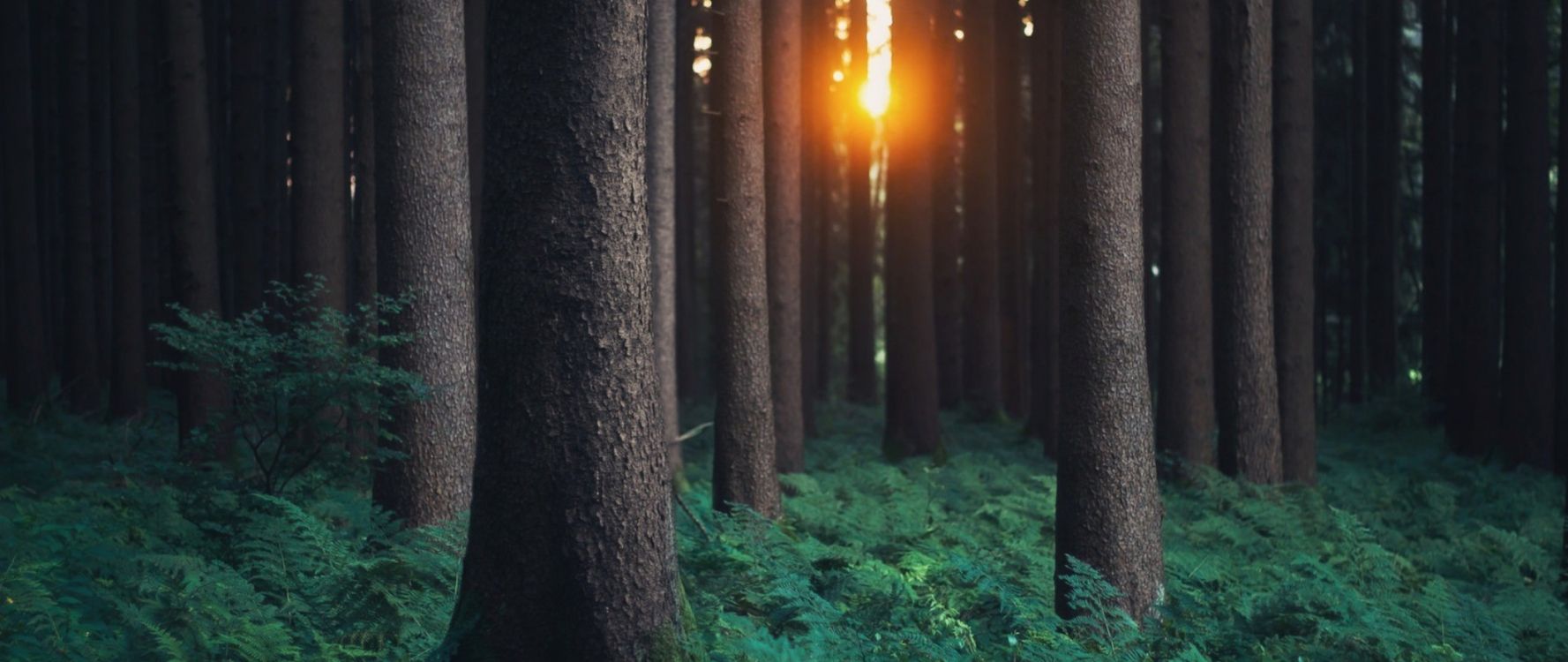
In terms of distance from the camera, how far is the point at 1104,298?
6355 millimetres

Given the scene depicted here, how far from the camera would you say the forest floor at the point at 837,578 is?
17.4ft

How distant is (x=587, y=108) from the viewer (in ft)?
14.7

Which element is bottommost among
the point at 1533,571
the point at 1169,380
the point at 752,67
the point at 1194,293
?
the point at 1533,571

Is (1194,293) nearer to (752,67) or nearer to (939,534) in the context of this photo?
(939,534)

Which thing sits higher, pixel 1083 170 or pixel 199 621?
pixel 1083 170

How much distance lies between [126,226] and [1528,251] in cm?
1801

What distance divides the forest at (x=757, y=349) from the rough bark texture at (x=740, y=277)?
0.11ft

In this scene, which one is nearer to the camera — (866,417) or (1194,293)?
(1194,293)

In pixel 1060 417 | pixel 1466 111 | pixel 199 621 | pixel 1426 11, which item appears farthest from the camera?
pixel 1426 11

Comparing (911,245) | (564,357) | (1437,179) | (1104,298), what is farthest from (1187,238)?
(564,357)

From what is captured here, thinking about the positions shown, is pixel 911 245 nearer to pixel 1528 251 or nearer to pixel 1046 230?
pixel 1046 230

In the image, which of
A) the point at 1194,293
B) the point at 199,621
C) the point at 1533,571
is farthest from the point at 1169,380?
the point at 199,621

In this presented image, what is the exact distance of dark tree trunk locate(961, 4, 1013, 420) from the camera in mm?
18812

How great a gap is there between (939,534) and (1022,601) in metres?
3.69
